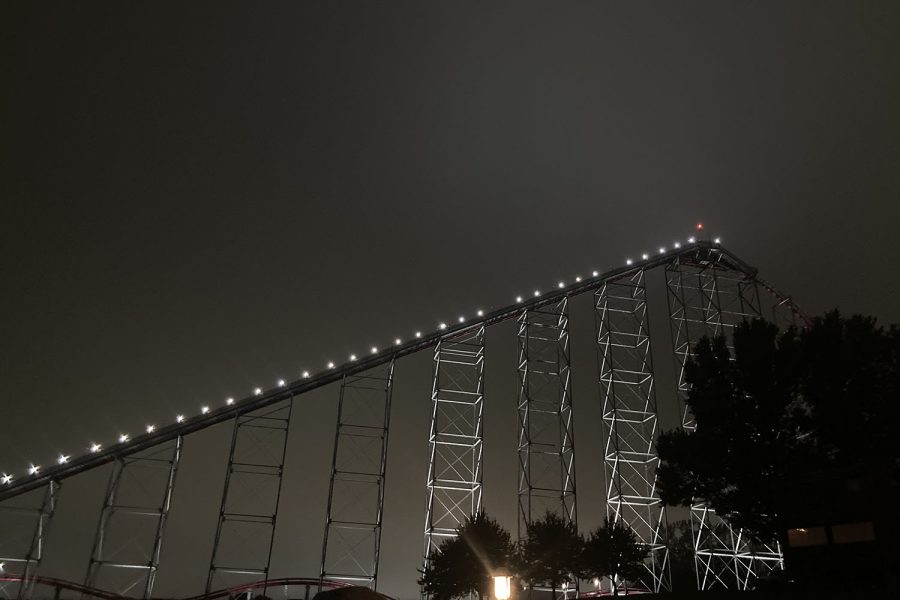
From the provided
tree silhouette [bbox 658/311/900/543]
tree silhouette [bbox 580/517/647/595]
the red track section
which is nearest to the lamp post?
tree silhouette [bbox 658/311/900/543]

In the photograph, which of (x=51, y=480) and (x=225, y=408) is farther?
(x=225, y=408)

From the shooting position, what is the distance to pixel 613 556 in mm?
25688

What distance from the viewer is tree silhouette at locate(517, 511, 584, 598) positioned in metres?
25.2

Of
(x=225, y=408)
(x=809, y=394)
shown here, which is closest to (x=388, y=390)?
(x=225, y=408)

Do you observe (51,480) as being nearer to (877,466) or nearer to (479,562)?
(479,562)

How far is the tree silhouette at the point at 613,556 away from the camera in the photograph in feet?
84.0

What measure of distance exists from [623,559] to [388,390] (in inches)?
431

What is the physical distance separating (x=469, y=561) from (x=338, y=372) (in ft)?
29.1

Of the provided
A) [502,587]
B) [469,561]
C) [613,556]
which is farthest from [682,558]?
[502,587]

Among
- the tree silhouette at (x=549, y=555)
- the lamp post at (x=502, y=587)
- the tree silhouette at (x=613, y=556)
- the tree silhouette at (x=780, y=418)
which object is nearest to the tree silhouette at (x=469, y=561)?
the tree silhouette at (x=549, y=555)

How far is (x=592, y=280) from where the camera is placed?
32094mm

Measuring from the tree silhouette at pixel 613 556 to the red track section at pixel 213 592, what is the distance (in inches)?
345

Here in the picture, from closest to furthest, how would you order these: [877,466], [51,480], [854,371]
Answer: [877,466] → [854,371] → [51,480]

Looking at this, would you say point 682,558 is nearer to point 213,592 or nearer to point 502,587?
point 213,592
